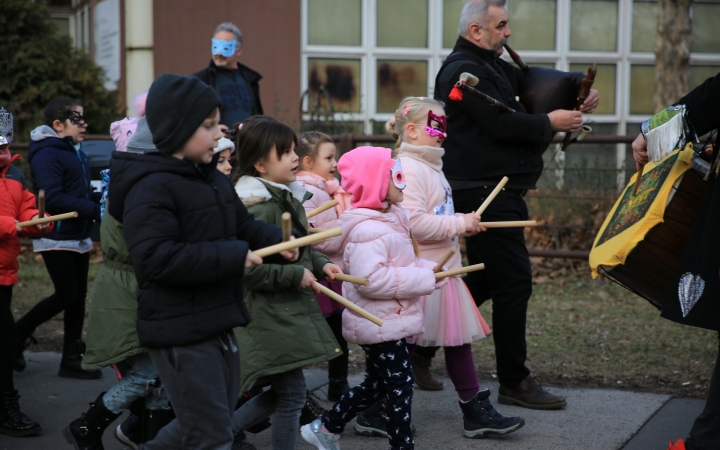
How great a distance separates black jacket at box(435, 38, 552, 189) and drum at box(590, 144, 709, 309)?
967mm

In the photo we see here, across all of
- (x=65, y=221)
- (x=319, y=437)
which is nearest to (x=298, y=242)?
(x=319, y=437)

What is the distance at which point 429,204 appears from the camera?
13.9ft

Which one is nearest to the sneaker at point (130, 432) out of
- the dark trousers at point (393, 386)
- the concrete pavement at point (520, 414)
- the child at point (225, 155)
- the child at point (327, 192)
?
the concrete pavement at point (520, 414)

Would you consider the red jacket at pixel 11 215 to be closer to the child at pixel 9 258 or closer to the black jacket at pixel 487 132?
the child at pixel 9 258

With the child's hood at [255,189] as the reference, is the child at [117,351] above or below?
below

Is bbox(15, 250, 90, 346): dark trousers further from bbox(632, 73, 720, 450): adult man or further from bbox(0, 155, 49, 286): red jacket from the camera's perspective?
bbox(632, 73, 720, 450): adult man

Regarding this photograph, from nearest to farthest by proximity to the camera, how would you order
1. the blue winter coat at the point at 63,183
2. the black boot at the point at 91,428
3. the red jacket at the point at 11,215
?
the black boot at the point at 91,428 → the red jacket at the point at 11,215 → the blue winter coat at the point at 63,183

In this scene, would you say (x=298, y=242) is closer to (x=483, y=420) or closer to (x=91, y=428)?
(x=91, y=428)

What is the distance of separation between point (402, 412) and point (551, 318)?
3.53 metres

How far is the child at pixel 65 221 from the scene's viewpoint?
5171 millimetres

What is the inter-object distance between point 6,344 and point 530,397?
2.69 meters

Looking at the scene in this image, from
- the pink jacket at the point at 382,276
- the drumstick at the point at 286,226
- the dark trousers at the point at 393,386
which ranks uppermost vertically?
the drumstick at the point at 286,226

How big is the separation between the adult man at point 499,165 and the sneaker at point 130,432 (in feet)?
6.08

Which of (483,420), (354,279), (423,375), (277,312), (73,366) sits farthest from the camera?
(73,366)
